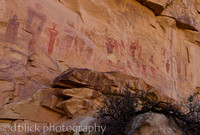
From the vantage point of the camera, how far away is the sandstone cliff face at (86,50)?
4453 millimetres

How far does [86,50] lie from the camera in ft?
24.8

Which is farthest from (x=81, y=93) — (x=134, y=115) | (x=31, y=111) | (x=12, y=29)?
(x=12, y=29)

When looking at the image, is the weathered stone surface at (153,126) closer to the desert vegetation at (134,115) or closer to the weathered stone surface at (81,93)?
the desert vegetation at (134,115)

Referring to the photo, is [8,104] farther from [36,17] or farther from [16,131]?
[36,17]

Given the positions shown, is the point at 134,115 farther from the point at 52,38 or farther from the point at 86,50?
the point at 86,50

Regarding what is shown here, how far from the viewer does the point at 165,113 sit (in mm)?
2969

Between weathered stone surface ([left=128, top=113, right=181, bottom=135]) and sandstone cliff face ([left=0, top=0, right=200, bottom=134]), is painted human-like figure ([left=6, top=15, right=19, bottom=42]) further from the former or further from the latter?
weathered stone surface ([left=128, top=113, right=181, bottom=135])

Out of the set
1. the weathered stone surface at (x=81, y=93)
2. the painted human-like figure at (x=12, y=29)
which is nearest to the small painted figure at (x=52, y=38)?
the painted human-like figure at (x=12, y=29)

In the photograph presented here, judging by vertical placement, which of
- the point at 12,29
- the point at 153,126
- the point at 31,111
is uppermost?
the point at 153,126

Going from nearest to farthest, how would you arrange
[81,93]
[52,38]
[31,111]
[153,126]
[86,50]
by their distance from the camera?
1. [153,126]
2. [31,111]
3. [81,93]
4. [52,38]
5. [86,50]

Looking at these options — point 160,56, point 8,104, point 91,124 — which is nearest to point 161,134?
point 91,124

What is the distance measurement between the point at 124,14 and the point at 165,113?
8.08 m

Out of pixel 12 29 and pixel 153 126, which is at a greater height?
pixel 153 126

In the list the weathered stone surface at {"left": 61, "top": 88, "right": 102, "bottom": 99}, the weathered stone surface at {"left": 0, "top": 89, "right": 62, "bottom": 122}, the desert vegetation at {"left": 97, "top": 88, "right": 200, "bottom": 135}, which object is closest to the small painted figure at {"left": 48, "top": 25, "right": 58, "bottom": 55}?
the weathered stone surface at {"left": 0, "top": 89, "right": 62, "bottom": 122}
